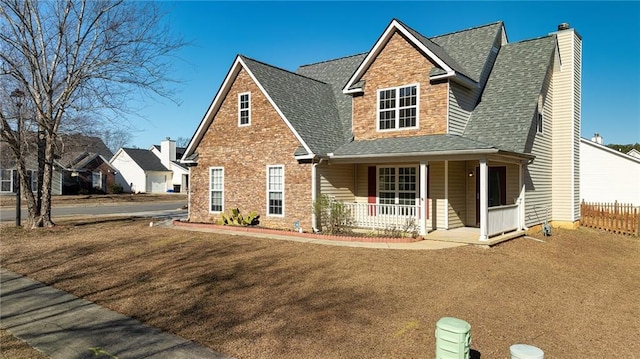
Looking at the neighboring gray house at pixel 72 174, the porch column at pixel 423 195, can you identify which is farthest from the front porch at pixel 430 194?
the neighboring gray house at pixel 72 174

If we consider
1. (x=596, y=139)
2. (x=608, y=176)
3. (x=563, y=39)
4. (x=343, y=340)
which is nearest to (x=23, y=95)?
(x=343, y=340)

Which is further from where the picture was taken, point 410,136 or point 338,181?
point 338,181

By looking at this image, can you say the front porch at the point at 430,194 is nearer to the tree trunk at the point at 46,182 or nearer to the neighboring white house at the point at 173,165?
the tree trunk at the point at 46,182

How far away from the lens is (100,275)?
31.9 ft

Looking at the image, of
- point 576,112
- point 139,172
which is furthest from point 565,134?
point 139,172

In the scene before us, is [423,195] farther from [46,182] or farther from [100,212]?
[100,212]

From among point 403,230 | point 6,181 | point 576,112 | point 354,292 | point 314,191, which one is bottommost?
point 354,292

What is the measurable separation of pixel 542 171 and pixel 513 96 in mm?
3744

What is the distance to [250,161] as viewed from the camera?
696 inches

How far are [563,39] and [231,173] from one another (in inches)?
623

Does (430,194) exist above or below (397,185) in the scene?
below

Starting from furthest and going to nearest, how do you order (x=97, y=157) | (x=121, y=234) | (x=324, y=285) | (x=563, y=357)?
(x=97, y=157)
(x=121, y=234)
(x=324, y=285)
(x=563, y=357)

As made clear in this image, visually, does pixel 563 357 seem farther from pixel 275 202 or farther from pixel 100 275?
pixel 275 202

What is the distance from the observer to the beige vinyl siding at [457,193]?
1545 centimetres
